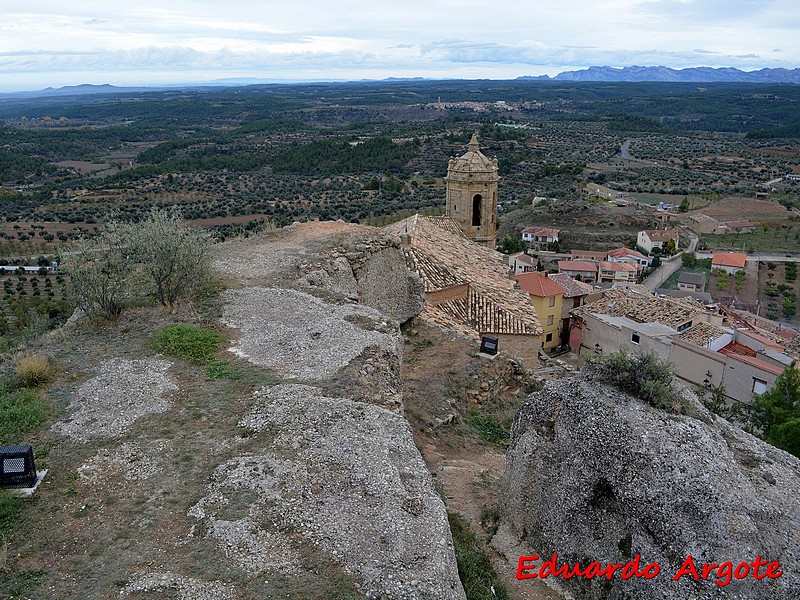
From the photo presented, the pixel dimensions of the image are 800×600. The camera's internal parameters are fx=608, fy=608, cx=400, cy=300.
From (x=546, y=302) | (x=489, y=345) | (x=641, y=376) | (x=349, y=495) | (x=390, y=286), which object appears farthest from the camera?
(x=546, y=302)

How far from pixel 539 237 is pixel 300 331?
4573 centimetres

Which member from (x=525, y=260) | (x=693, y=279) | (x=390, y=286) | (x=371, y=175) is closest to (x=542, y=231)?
(x=525, y=260)

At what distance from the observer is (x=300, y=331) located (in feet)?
34.6

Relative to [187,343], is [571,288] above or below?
below

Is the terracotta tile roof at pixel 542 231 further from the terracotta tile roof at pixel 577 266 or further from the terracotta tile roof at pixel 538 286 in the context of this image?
the terracotta tile roof at pixel 538 286

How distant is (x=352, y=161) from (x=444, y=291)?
62.0m

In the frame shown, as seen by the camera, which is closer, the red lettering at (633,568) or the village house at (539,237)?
the red lettering at (633,568)

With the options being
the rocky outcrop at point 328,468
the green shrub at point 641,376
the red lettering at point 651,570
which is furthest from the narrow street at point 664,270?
the red lettering at point 651,570

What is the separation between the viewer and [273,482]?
6.35 meters

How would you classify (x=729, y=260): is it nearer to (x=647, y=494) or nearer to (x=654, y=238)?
(x=654, y=238)

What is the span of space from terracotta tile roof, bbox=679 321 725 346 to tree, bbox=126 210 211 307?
1782 cm

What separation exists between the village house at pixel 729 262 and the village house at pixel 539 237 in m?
12.7

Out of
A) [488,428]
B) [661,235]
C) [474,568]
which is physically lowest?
[661,235]

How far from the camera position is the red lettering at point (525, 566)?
281 inches
